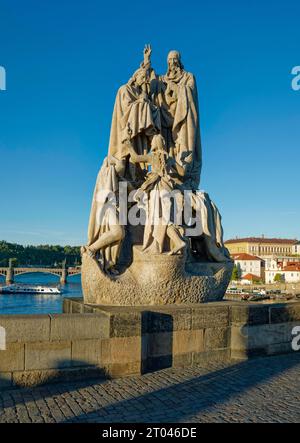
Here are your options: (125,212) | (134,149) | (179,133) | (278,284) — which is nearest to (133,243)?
(125,212)

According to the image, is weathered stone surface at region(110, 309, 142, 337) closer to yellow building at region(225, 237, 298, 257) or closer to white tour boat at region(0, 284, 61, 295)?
white tour boat at region(0, 284, 61, 295)

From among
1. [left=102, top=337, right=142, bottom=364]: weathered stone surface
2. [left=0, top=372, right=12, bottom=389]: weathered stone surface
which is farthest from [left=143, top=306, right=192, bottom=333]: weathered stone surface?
[left=0, top=372, right=12, bottom=389]: weathered stone surface

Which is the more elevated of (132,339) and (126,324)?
(126,324)

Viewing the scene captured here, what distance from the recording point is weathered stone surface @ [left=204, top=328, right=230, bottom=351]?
6.77 metres

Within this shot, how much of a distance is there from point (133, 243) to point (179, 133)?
2.78 meters

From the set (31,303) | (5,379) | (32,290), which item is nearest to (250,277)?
(32,290)

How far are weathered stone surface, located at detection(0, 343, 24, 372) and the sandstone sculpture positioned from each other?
2025 mm

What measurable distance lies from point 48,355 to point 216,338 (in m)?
2.64

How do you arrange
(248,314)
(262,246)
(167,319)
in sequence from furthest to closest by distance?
(262,246) < (248,314) < (167,319)

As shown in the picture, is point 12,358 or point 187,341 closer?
point 12,358

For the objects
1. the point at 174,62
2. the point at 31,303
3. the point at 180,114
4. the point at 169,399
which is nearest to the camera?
the point at 169,399

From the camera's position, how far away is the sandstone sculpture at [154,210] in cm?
719

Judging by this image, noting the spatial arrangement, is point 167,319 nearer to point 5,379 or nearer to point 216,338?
point 216,338

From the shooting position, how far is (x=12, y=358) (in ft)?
17.4
